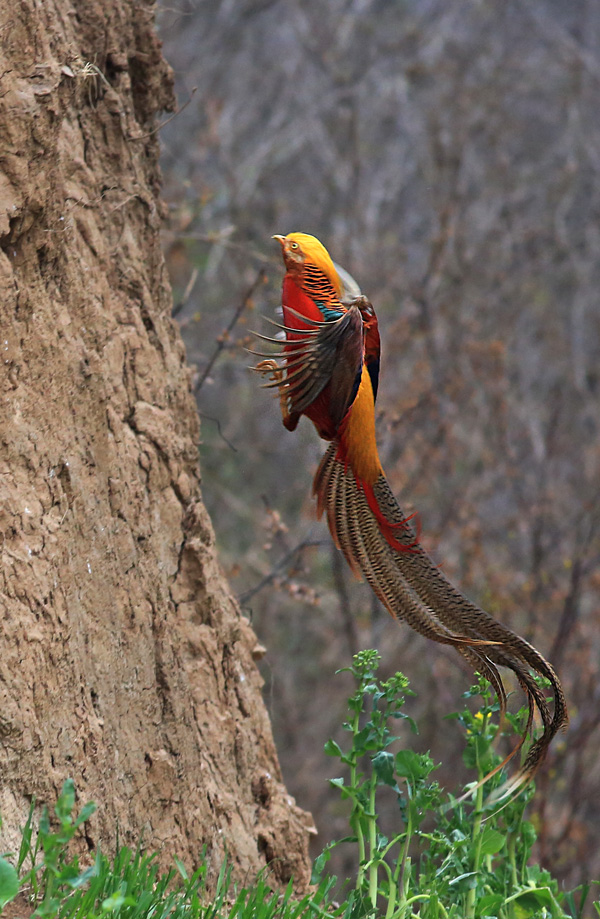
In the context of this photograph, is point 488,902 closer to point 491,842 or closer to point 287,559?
point 491,842

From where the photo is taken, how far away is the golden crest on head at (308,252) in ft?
11.3

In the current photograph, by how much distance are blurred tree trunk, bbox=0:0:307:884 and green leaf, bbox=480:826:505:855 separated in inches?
32.4

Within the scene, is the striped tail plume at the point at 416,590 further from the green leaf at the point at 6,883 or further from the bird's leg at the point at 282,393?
the green leaf at the point at 6,883

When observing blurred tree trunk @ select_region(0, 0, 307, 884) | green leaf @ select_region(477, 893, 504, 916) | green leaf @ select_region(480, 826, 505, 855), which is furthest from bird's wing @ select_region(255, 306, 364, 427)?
green leaf @ select_region(477, 893, 504, 916)

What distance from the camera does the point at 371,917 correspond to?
3076 millimetres

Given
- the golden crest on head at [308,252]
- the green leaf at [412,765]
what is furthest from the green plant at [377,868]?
the golden crest on head at [308,252]

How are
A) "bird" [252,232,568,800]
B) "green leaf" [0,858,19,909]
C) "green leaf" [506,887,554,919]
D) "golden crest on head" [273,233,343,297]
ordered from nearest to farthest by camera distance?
"green leaf" [0,858,19,909], "bird" [252,232,568,800], "green leaf" [506,887,554,919], "golden crest on head" [273,233,343,297]

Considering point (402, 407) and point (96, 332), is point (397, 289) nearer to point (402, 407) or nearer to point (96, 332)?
point (402, 407)

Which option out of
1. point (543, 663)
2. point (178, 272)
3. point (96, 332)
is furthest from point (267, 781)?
point (178, 272)

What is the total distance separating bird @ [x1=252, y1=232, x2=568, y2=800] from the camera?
10.6ft

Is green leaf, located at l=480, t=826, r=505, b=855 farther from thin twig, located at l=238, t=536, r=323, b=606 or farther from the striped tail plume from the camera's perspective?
thin twig, located at l=238, t=536, r=323, b=606

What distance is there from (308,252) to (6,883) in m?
2.14

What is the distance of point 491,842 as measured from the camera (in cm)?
324

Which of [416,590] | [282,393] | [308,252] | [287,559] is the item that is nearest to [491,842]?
[416,590]
